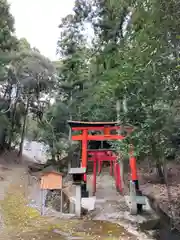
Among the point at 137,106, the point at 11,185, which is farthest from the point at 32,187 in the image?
the point at 137,106

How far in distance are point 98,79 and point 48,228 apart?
8095 mm

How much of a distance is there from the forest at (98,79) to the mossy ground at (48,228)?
5.43 feet

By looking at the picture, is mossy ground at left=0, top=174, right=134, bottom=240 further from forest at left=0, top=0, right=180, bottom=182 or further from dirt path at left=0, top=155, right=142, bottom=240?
forest at left=0, top=0, right=180, bottom=182

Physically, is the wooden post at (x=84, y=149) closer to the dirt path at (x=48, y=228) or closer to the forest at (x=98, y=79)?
the forest at (x=98, y=79)

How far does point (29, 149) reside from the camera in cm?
2752

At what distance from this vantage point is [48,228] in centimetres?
446

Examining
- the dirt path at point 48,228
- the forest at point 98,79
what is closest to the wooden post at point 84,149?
the forest at point 98,79

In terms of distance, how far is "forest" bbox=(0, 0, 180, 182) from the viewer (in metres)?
4.02

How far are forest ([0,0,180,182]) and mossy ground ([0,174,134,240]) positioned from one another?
165 centimetres

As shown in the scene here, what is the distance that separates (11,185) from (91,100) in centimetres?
617

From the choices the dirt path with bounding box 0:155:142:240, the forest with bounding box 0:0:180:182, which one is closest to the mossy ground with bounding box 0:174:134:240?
the dirt path with bounding box 0:155:142:240

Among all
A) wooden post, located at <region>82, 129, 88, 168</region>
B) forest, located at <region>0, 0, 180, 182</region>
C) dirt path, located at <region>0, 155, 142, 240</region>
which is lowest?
dirt path, located at <region>0, 155, 142, 240</region>

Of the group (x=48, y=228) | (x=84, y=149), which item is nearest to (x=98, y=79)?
(x=84, y=149)

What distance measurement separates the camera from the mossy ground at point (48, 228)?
4.08 meters
